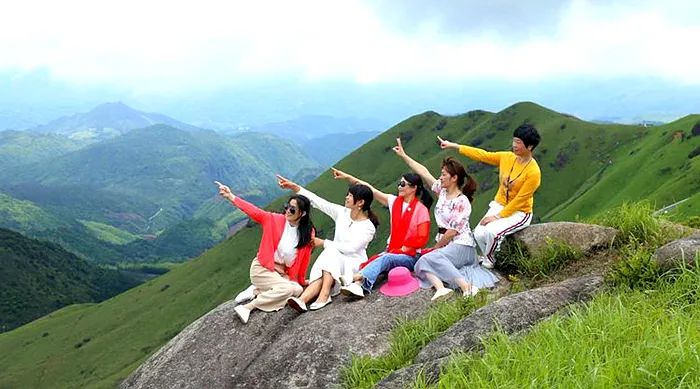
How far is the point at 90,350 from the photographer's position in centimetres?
15538

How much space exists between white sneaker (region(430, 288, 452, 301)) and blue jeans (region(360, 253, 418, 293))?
1.26 meters

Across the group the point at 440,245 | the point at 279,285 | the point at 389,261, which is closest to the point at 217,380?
the point at 279,285

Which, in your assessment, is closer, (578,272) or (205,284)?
(578,272)

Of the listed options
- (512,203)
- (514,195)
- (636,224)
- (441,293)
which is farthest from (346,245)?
(636,224)

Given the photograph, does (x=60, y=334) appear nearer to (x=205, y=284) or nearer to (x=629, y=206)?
(x=205, y=284)

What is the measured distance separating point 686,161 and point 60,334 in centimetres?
17409

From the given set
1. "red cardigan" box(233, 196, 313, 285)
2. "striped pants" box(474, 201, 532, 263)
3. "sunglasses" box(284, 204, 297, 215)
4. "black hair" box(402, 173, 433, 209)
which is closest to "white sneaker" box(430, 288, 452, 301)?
"striped pants" box(474, 201, 532, 263)

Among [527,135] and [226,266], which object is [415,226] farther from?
[226,266]

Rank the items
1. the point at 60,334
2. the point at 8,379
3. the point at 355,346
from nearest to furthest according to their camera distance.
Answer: the point at 355,346
the point at 8,379
the point at 60,334

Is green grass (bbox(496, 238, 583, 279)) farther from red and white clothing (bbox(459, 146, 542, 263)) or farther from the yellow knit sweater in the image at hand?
the yellow knit sweater

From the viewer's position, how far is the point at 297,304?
1217cm

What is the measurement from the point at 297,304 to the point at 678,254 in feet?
23.3

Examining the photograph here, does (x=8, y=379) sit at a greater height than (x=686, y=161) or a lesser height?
lesser

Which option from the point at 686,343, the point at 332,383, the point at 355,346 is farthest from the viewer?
the point at 355,346
